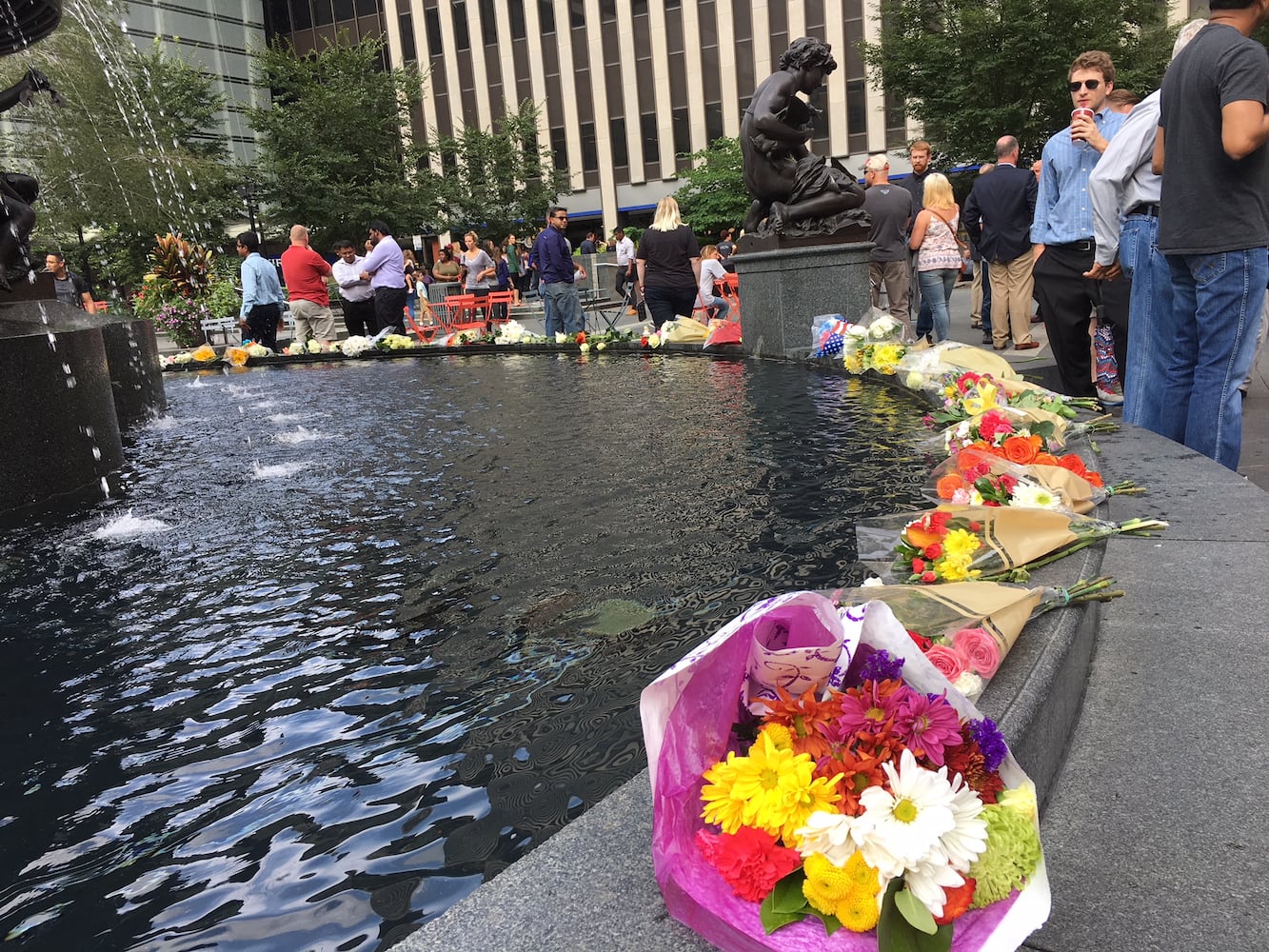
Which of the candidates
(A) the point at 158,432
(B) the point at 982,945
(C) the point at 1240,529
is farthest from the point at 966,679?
(A) the point at 158,432

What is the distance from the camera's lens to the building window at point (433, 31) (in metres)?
48.2

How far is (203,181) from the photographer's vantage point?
3148 centimetres

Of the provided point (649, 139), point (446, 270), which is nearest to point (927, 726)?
point (446, 270)

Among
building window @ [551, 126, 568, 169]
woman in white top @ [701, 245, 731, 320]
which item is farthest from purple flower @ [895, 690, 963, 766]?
building window @ [551, 126, 568, 169]

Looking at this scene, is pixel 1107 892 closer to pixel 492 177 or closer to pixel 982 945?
pixel 982 945

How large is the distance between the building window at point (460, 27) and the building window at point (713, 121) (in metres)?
12.0

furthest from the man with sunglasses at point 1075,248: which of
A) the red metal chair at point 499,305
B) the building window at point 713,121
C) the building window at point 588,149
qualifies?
the building window at point 588,149

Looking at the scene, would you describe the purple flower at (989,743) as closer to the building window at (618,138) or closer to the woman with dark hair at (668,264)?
the woman with dark hair at (668,264)

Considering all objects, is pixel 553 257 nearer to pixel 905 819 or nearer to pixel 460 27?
pixel 905 819

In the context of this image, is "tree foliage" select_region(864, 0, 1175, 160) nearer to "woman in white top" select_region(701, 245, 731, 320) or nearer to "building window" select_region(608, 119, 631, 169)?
"woman in white top" select_region(701, 245, 731, 320)

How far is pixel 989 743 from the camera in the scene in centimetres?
165

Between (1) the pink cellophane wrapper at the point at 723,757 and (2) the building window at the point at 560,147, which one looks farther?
(2) the building window at the point at 560,147

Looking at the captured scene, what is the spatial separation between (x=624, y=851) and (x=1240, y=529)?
257cm

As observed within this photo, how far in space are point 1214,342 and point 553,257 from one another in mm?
10837
